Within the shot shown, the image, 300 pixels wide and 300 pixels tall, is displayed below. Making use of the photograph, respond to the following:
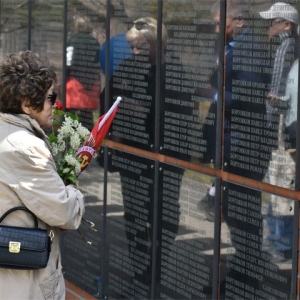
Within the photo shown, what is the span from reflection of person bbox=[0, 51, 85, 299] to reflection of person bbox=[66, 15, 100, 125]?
100 inches

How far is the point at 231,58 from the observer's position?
5.19 metres

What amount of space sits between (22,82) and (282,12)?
1.34 m

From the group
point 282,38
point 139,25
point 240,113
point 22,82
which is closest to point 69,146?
point 22,82

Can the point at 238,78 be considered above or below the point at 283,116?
above

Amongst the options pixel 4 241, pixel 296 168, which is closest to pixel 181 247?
pixel 296 168

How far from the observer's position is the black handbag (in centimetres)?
426

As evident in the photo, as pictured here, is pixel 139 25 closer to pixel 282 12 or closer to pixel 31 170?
pixel 282 12

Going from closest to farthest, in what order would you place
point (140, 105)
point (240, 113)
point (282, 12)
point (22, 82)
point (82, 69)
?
point (22, 82) < point (282, 12) < point (240, 113) < point (140, 105) < point (82, 69)

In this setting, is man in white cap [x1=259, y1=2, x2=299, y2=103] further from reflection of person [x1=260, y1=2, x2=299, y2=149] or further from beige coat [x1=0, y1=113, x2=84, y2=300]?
beige coat [x1=0, y1=113, x2=84, y2=300]

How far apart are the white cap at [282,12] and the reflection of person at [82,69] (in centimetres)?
234

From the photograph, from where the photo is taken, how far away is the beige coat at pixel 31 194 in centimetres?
422

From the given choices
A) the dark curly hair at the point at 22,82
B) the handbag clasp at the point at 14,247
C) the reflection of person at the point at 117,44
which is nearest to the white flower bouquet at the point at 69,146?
the dark curly hair at the point at 22,82

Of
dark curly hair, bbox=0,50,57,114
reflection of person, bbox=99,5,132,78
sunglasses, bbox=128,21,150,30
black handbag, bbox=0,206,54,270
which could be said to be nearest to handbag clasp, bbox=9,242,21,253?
black handbag, bbox=0,206,54,270

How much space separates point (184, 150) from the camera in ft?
18.6
